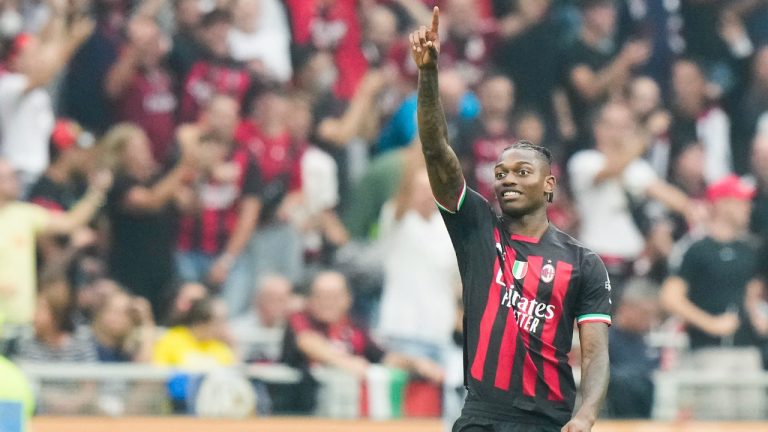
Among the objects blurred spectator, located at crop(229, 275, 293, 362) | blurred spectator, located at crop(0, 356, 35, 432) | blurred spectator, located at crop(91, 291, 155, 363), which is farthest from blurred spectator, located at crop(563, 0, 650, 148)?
blurred spectator, located at crop(0, 356, 35, 432)

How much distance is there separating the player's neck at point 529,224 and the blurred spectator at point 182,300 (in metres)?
4.98

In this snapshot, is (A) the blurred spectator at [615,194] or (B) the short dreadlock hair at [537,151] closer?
(B) the short dreadlock hair at [537,151]

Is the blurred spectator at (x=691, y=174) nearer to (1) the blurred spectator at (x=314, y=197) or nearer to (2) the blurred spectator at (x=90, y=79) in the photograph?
(1) the blurred spectator at (x=314, y=197)

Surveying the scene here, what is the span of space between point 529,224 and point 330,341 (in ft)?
15.3

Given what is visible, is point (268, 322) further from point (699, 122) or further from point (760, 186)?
point (699, 122)

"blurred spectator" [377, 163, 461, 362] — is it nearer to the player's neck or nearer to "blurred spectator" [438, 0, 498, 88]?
"blurred spectator" [438, 0, 498, 88]

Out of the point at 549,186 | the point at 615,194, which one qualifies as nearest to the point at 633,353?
the point at 615,194

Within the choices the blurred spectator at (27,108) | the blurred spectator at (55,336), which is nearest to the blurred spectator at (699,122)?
the blurred spectator at (27,108)

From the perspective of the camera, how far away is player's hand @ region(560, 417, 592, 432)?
5.44 meters

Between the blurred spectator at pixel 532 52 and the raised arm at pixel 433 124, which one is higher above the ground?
the blurred spectator at pixel 532 52

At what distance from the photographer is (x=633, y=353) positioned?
35.6ft

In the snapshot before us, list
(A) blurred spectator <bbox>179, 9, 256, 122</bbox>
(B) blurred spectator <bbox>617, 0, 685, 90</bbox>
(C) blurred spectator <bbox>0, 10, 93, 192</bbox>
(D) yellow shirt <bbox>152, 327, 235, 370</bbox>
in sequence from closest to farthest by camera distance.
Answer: (D) yellow shirt <bbox>152, 327, 235, 370</bbox> → (C) blurred spectator <bbox>0, 10, 93, 192</bbox> → (A) blurred spectator <bbox>179, 9, 256, 122</bbox> → (B) blurred spectator <bbox>617, 0, 685, 90</bbox>

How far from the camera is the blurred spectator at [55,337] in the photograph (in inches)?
407

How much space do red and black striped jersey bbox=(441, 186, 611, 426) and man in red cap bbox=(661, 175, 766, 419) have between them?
5478 mm
